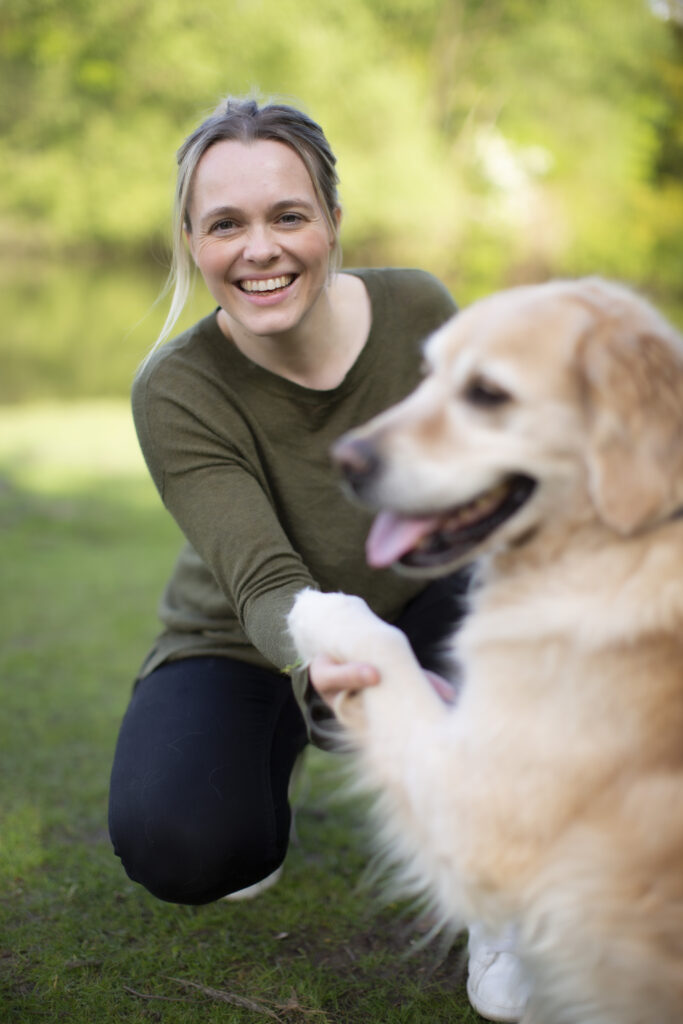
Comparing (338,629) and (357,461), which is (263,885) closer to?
(338,629)

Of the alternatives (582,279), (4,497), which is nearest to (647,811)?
(582,279)

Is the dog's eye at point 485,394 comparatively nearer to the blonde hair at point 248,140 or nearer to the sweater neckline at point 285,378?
the sweater neckline at point 285,378

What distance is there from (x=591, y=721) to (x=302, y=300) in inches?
54.6

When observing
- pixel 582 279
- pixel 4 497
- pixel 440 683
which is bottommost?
pixel 4 497

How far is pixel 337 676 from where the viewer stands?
1860 millimetres

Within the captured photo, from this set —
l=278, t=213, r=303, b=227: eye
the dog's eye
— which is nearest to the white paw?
the dog's eye

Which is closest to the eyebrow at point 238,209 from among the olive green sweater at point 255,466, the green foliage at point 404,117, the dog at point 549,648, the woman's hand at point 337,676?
the olive green sweater at point 255,466

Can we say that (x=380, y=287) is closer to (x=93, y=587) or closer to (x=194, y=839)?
(x=194, y=839)

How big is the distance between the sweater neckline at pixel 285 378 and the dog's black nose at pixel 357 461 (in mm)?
775

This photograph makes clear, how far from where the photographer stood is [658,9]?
2266 cm

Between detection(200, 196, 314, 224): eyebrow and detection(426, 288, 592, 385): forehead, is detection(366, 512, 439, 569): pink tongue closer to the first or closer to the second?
detection(426, 288, 592, 385): forehead

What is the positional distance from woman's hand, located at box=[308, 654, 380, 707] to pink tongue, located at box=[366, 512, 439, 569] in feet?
0.71

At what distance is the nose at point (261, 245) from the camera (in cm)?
237

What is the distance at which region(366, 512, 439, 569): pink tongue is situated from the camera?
71.5 inches
